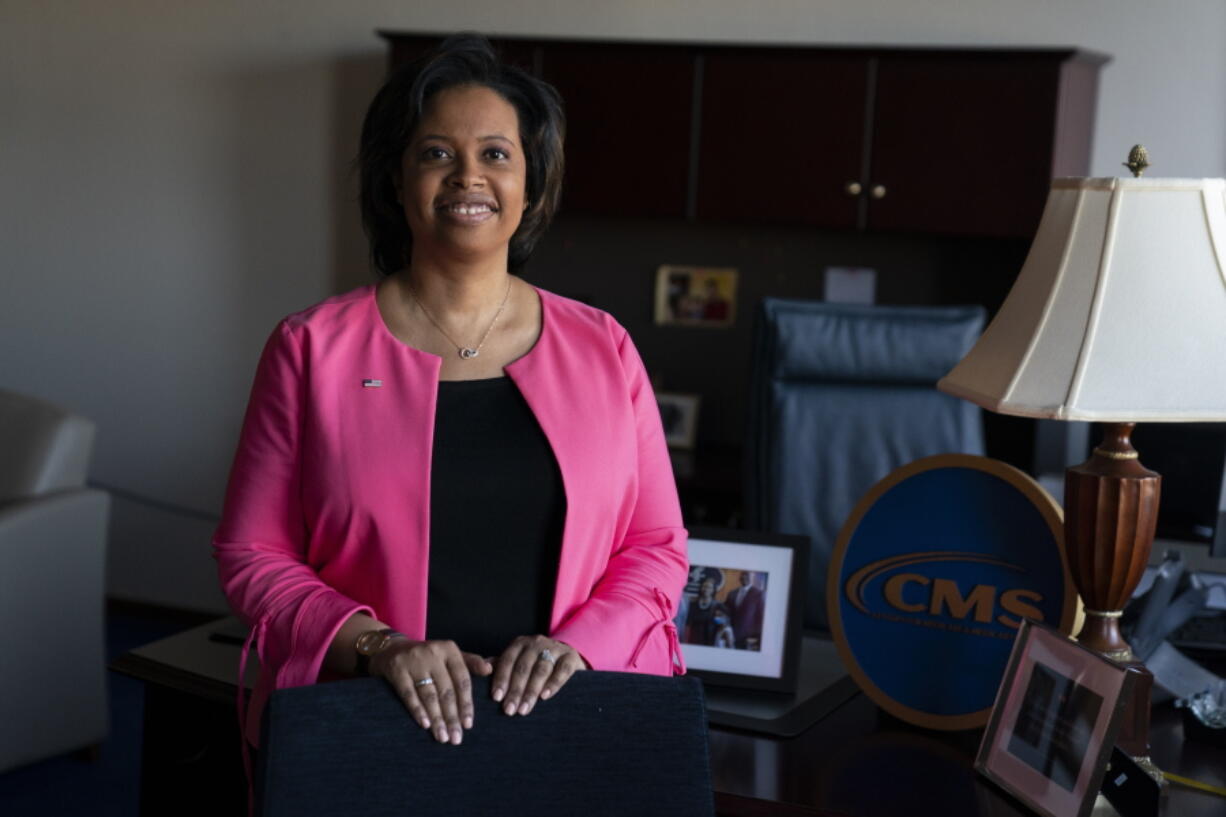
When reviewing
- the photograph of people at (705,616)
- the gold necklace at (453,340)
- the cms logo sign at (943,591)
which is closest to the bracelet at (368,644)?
the gold necklace at (453,340)

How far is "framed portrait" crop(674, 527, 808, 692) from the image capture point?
1890mm

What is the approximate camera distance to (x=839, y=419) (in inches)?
114

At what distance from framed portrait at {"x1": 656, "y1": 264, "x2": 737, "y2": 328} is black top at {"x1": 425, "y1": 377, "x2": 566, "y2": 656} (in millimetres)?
2717

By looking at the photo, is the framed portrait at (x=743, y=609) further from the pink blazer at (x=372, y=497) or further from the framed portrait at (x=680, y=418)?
the framed portrait at (x=680, y=418)

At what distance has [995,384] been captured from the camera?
1.61 metres

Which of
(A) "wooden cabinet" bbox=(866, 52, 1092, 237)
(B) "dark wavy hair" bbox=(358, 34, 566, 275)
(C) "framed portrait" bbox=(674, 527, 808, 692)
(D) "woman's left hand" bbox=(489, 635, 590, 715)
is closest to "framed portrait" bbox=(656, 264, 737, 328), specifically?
(A) "wooden cabinet" bbox=(866, 52, 1092, 237)

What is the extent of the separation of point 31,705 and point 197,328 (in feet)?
5.47

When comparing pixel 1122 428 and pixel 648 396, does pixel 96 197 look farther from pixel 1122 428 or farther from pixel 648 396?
pixel 1122 428

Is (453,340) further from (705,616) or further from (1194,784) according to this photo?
(1194,784)

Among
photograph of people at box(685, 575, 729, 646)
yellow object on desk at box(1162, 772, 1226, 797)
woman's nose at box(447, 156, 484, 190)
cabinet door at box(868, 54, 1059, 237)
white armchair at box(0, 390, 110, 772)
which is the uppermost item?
cabinet door at box(868, 54, 1059, 237)

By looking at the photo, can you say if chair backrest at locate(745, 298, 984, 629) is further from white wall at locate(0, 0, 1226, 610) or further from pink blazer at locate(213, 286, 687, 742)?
white wall at locate(0, 0, 1226, 610)

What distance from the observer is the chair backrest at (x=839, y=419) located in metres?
2.87

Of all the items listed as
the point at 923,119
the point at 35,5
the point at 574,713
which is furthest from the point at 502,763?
the point at 35,5

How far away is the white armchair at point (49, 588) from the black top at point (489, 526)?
2170mm
